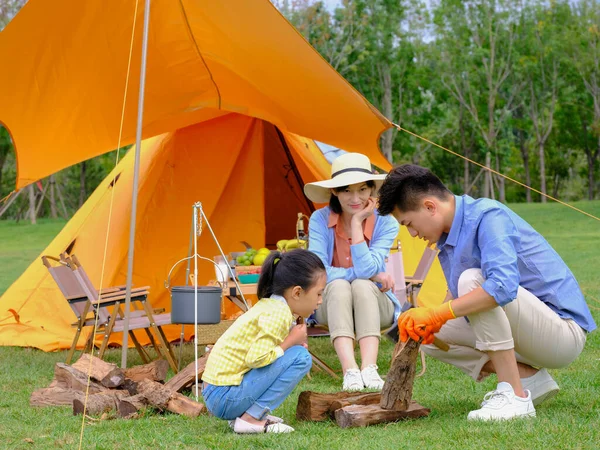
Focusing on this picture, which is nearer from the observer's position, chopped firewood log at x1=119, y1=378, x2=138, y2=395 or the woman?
chopped firewood log at x1=119, y1=378, x2=138, y2=395

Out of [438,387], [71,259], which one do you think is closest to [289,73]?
[71,259]

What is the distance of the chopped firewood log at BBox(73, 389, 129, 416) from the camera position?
3307 mm

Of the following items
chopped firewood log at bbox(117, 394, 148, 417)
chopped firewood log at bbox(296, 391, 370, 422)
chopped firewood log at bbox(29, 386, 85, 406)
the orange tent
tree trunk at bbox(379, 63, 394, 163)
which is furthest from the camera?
tree trunk at bbox(379, 63, 394, 163)

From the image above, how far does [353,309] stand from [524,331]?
113 cm

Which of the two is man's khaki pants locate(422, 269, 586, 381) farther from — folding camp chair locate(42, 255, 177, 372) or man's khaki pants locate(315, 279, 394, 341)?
folding camp chair locate(42, 255, 177, 372)

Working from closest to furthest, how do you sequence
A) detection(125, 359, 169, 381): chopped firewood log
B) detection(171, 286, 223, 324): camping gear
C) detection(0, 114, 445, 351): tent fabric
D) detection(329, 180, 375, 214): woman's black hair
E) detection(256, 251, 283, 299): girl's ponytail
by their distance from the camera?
1. detection(256, 251, 283, 299): girl's ponytail
2. detection(171, 286, 223, 324): camping gear
3. detection(125, 359, 169, 381): chopped firewood log
4. detection(329, 180, 375, 214): woman's black hair
5. detection(0, 114, 445, 351): tent fabric

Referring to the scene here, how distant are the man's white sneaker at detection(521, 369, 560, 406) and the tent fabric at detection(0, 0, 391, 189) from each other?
2.09 metres

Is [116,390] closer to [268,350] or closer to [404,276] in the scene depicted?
→ [268,350]

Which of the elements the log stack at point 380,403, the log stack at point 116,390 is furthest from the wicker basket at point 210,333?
the log stack at point 380,403

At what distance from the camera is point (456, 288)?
117 inches

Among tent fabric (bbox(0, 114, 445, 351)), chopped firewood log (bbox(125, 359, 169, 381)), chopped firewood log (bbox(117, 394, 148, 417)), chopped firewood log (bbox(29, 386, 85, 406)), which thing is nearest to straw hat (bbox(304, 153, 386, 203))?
chopped firewood log (bbox(125, 359, 169, 381))

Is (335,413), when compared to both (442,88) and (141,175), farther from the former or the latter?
(442,88)

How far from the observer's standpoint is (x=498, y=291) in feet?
8.81

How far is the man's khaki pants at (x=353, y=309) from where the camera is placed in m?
3.76
